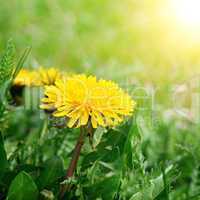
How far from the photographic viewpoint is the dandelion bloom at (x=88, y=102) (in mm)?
1159

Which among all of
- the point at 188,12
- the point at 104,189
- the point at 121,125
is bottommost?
the point at 104,189

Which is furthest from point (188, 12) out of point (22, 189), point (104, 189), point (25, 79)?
point (22, 189)

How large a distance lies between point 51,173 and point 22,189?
0.11 meters

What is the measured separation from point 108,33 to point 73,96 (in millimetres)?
2140

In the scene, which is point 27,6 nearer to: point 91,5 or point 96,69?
point 91,5

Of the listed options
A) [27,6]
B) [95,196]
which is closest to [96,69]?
[27,6]

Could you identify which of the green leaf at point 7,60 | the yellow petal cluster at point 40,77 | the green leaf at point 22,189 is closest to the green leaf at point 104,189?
the green leaf at point 22,189

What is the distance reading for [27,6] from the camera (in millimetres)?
3385

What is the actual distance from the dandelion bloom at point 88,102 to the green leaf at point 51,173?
15 centimetres

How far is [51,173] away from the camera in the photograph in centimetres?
131

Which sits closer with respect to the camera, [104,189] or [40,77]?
[104,189]

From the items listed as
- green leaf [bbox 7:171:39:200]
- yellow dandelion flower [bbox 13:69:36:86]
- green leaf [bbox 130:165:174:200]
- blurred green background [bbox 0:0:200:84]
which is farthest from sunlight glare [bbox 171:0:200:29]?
green leaf [bbox 7:171:39:200]

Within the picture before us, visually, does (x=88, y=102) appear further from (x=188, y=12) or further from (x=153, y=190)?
(x=188, y=12)

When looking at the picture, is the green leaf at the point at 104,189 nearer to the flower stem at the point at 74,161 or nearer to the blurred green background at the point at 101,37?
the flower stem at the point at 74,161
